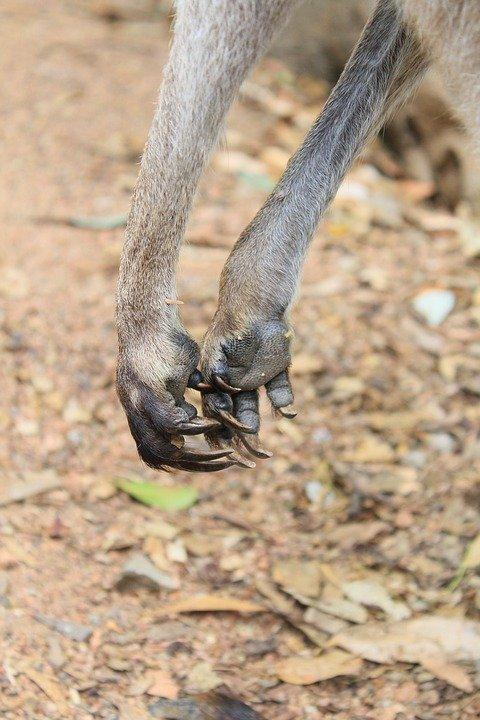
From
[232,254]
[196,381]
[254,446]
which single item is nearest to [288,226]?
[232,254]

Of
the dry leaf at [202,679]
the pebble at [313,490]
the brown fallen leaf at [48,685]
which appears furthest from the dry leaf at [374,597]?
the brown fallen leaf at [48,685]

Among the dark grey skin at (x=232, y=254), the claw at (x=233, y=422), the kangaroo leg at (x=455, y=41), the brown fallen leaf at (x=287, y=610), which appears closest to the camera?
the kangaroo leg at (x=455, y=41)

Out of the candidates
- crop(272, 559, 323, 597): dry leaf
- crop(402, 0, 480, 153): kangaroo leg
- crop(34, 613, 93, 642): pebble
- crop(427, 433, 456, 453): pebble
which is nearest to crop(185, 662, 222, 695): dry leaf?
crop(34, 613, 93, 642): pebble

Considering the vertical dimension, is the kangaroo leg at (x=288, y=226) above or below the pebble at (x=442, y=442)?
above

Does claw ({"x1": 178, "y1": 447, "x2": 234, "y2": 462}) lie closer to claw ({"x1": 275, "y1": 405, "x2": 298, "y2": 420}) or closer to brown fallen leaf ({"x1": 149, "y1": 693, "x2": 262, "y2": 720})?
claw ({"x1": 275, "y1": 405, "x2": 298, "y2": 420})

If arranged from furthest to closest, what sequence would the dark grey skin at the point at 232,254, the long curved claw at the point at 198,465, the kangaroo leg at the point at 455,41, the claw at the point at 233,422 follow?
the long curved claw at the point at 198,465
the claw at the point at 233,422
the dark grey skin at the point at 232,254
the kangaroo leg at the point at 455,41

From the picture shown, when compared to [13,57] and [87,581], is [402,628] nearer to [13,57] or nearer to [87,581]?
[87,581]

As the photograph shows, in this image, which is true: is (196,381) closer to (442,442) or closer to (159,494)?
(159,494)

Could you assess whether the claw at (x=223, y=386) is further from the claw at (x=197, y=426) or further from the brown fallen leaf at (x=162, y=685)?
the brown fallen leaf at (x=162, y=685)
